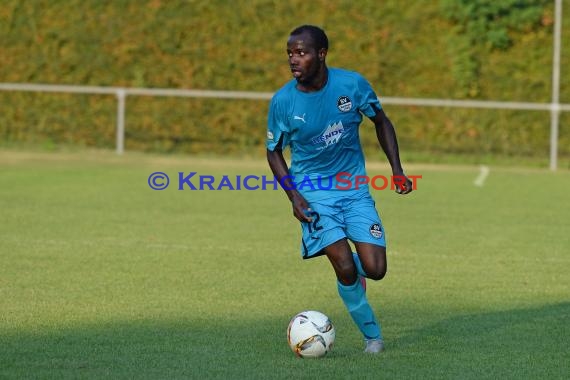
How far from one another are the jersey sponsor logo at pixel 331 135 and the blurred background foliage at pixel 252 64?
49.9 feet

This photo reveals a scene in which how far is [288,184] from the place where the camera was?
24.4 feet

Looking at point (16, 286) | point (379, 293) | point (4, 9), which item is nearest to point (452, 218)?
point (379, 293)

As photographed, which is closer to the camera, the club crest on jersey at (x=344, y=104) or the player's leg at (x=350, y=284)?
the player's leg at (x=350, y=284)

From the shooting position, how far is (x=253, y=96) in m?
22.3

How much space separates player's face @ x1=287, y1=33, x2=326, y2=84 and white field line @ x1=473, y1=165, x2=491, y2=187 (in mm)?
11514

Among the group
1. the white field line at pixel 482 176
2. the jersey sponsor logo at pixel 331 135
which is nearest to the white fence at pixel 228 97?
the white field line at pixel 482 176

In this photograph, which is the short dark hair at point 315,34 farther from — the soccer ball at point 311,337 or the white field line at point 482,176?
the white field line at point 482,176

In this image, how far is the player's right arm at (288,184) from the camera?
24.0 ft

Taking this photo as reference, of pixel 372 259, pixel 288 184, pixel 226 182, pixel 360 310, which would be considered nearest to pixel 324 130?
pixel 288 184

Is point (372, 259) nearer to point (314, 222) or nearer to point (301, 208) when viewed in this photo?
point (314, 222)

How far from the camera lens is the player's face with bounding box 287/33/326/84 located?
715 centimetres

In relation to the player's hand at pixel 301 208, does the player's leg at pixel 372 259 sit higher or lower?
lower

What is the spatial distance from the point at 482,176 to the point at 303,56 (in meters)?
13.2

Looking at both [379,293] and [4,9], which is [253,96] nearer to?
[4,9]
